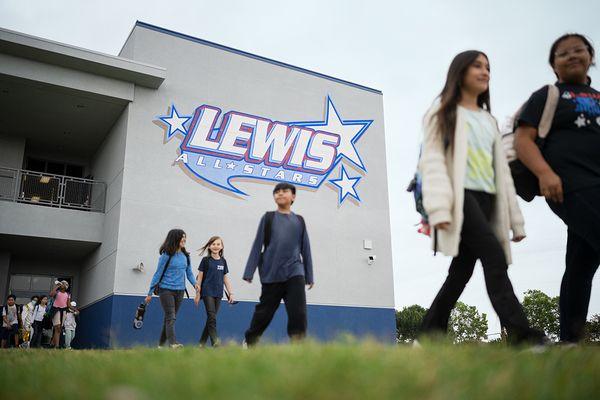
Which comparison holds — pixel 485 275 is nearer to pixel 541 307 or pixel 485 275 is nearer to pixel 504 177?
pixel 504 177

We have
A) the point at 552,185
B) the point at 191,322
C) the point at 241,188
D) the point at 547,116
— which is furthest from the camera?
the point at 241,188

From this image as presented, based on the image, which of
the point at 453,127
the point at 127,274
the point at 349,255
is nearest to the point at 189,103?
the point at 127,274

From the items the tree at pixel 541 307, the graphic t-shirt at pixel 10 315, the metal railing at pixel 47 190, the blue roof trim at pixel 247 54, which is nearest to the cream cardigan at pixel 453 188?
the blue roof trim at pixel 247 54

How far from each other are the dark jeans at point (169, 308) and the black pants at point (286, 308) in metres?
3.30

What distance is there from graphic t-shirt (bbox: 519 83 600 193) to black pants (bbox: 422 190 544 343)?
59 cm

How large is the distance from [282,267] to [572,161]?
2747 mm

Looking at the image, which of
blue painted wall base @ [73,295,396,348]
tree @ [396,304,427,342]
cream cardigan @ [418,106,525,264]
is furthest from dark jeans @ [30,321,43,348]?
tree @ [396,304,427,342]

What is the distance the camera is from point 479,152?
3646mm

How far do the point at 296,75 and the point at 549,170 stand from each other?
49.1 ft

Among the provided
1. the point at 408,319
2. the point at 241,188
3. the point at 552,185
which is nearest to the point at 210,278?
the point at 552,185

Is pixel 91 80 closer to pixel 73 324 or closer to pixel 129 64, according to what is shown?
pixel 129 64

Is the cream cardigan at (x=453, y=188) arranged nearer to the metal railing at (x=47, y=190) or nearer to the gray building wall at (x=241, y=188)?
the gray building wall at (x=241, y=188)

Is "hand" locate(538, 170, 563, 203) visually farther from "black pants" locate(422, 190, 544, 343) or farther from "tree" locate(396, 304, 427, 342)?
"tree" locate(396, 304, 427, 342)

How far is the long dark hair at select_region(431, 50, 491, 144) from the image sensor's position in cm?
362
